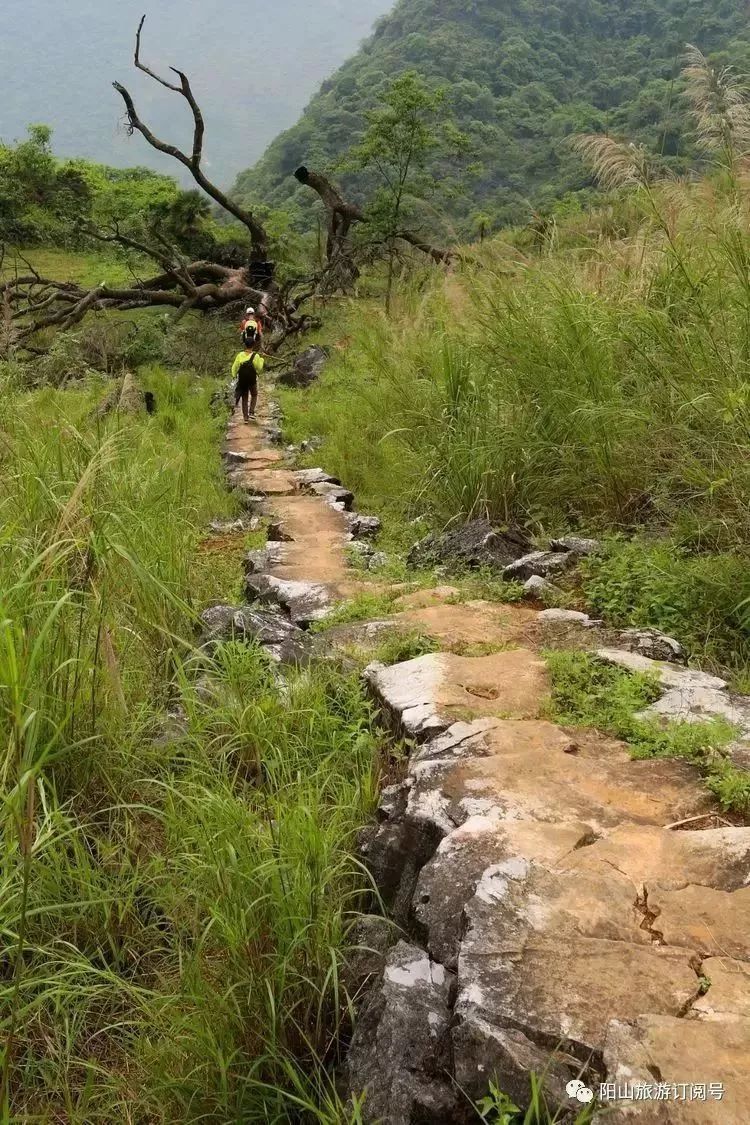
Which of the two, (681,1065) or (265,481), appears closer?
(681,1065)

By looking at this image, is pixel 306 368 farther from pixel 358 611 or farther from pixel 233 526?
pixel 358 611

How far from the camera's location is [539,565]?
3467mm

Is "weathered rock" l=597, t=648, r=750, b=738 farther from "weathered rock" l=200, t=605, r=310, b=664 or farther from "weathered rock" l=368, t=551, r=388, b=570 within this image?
"weathered rock" l=368, t=551, r=388, b=570

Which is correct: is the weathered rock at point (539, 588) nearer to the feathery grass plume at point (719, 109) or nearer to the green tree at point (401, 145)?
the feathery grass plume at point (719, 109)

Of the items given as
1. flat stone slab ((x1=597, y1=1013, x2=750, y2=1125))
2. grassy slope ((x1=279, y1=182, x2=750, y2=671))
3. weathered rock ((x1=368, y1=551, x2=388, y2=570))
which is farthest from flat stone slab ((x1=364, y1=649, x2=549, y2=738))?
weathered rock ((x1=368, y1=551, x2=388, y2=570))

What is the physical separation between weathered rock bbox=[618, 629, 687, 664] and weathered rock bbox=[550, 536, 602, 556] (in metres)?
0.78

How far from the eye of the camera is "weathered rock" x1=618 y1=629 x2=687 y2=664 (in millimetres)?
2631

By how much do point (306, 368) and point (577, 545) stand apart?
7.65 meters

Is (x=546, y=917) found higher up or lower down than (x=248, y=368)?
lower down

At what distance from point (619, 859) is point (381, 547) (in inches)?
119

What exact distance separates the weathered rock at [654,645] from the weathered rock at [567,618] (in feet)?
0.59

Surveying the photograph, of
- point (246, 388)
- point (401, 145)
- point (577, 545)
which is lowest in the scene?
point (577, 545)

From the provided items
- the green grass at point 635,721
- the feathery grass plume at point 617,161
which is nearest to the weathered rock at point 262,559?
the green grass at point 635,721

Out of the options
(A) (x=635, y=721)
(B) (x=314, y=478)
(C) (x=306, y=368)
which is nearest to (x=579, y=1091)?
(A) (x=635, y=721)
